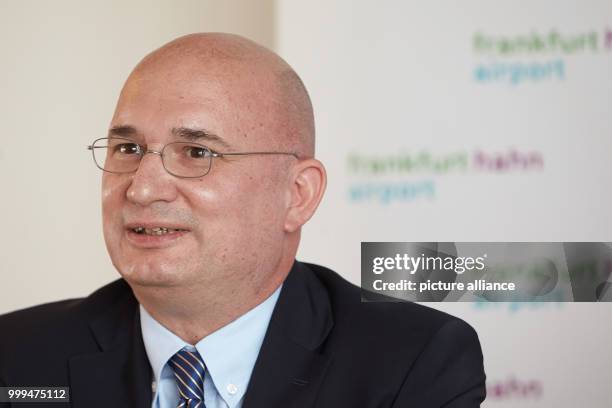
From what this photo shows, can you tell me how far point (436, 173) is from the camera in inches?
125

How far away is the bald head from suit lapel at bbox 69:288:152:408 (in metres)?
0.55

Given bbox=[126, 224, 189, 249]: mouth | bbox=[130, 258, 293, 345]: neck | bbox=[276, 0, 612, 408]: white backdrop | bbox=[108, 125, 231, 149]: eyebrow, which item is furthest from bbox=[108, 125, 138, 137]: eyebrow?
bbox=[276, 0, 612, 408]: white backdrop

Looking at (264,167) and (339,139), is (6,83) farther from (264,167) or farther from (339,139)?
(264,167)

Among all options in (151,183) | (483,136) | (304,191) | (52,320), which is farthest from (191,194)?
(483,136)

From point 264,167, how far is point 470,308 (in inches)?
56.7

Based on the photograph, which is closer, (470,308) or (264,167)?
(264,167)

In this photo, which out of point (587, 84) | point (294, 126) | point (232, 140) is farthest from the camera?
point (587, 84)

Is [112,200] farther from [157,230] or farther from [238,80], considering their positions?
[238,80]

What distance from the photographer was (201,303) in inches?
77.2

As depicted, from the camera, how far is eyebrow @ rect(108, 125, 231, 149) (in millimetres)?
1895

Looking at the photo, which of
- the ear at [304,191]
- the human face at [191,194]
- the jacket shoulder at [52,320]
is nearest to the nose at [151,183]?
the human face at [191,194]

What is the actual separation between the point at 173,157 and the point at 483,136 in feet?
5.04

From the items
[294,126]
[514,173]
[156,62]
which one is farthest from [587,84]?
[156,62]

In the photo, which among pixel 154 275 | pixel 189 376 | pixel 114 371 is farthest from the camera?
pixel 114 371
